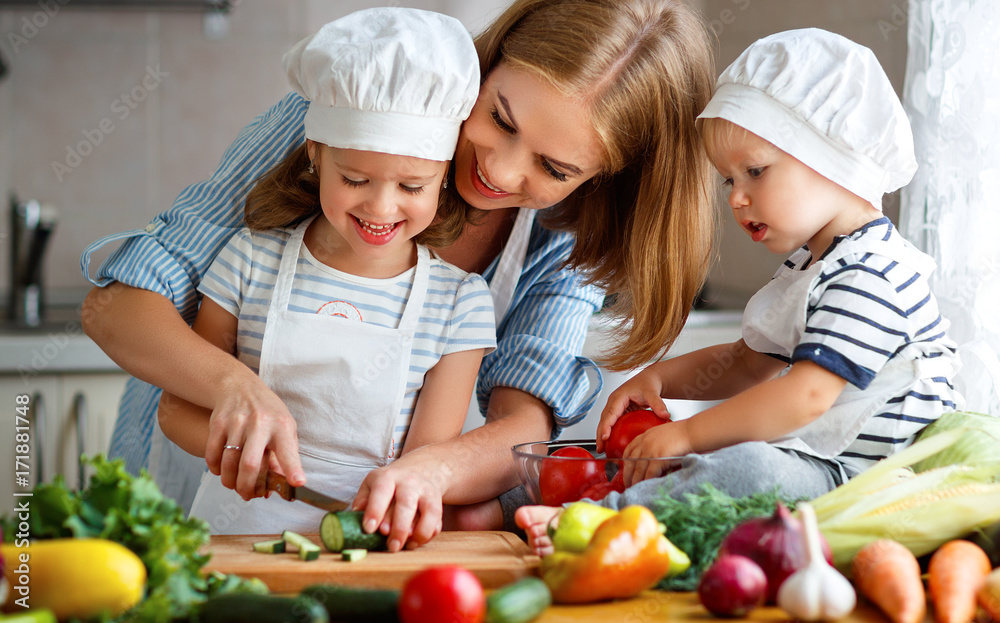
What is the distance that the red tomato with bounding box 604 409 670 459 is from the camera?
39.2 inches

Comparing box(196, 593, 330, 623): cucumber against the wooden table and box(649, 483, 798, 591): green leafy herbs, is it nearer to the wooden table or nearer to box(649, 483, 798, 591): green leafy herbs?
the wooden table

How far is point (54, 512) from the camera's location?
2.03ft

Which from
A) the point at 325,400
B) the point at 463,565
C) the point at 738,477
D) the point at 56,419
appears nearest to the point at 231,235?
the point at 325,400

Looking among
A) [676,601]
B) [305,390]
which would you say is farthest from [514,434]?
[676,601]

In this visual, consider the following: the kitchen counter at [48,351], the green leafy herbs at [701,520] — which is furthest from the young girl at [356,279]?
the kitchen counter at [48,351]

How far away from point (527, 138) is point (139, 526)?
653 mm

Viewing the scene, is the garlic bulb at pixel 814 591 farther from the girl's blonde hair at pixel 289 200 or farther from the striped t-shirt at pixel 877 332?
the girl's blonde hair at pixel 289 200

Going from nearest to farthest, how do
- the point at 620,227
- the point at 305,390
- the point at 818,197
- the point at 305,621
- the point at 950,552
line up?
the point at 305,621 < the point at 950,552 < the point at 818,197 < the point at 305,390 < the point at 620,227

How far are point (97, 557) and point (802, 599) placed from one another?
0.48 meters

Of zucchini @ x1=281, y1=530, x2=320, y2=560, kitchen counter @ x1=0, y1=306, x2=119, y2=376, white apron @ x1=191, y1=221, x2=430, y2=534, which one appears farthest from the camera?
kitchen counter @ x1=0, y1=306, x2=119, y2=376

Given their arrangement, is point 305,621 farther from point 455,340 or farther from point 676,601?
point 455,340

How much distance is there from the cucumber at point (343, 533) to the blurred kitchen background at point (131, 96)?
183cm

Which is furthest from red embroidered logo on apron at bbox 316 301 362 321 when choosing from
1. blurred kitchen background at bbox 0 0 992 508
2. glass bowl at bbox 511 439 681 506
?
blurred kitchen background at bbox 0 0 992 508

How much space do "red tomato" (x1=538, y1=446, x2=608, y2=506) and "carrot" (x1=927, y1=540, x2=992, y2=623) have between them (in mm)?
337
